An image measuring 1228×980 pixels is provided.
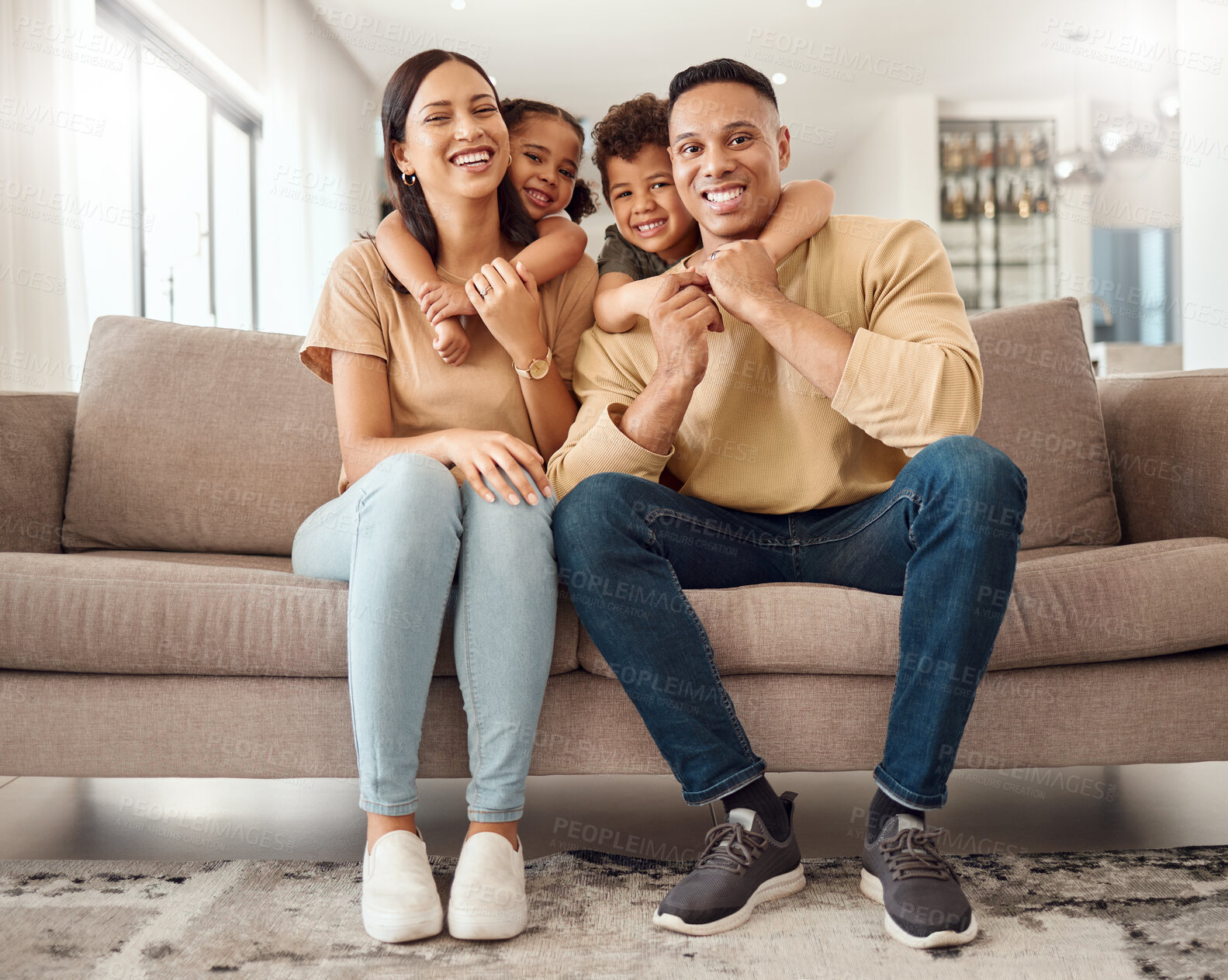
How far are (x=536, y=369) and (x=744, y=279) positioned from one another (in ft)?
1.08

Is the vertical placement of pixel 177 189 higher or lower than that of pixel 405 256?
higher

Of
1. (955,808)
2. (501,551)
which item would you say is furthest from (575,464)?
(955,808)

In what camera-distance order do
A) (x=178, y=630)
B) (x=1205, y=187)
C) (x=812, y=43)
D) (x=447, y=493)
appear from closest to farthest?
(x=447, y=493), (x=178, y=630), (x=1205, y=187), (x=812, y=43)

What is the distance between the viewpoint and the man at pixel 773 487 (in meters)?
1.08

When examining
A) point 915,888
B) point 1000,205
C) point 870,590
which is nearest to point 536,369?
point 870,590

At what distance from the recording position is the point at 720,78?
1439 millimetres

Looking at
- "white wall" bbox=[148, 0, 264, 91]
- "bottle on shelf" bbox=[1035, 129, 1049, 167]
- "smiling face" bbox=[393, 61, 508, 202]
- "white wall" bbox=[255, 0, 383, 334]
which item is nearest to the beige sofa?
"smiling face" bbox=[393, 61, 508, 202]

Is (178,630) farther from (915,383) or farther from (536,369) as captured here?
(915,383)

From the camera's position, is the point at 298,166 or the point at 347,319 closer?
the point at 347,319

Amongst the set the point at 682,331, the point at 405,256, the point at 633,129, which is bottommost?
the point at 682,331

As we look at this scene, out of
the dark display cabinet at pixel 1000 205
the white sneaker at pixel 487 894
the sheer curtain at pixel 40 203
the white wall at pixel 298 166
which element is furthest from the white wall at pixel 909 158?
the white sneaker at pixel 487 894

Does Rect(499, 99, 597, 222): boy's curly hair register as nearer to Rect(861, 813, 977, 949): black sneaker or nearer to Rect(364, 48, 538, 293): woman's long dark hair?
Rect(364, 48, 538, 293): woman's long dark hair

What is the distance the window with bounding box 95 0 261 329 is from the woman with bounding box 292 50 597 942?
2.51 meters

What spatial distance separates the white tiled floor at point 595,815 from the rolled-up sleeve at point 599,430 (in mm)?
520
